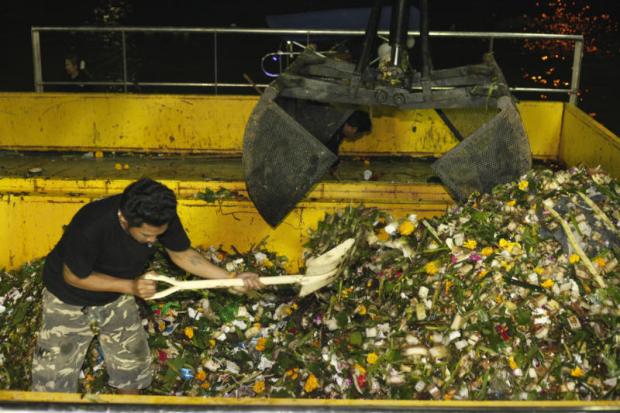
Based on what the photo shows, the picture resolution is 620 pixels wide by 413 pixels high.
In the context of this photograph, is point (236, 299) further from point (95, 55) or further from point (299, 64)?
point (95, 55)

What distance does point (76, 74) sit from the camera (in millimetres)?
11375

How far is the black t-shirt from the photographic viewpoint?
3871 millimetres

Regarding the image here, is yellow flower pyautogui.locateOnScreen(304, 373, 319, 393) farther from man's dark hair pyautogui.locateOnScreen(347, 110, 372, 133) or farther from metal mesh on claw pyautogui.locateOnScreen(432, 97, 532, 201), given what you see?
man's dark hair pyautogui.locateOnScreen(347, 110, 372, 133)

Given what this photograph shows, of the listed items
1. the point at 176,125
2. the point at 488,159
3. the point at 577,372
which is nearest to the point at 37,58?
the point at 176,125

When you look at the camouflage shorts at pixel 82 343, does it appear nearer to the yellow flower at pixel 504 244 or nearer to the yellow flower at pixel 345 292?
the yellow flower at pixel 345 292

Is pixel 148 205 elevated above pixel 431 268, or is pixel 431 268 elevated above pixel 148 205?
pixel 148 205

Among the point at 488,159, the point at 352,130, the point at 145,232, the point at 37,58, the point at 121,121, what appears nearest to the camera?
the point at 145,232

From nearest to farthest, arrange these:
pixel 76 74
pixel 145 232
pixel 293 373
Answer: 1. pixel 145 232
2. pixel 293 373
3. pixel 76 74

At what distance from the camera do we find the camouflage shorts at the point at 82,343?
4.18 m

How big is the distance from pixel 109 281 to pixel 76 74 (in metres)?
8.21

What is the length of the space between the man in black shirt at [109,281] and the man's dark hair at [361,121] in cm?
344

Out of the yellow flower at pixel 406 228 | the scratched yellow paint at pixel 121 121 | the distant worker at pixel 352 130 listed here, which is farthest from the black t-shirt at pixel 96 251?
the scratched yellow paint at pixel 121 121

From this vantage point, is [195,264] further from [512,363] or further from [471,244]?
[512,363]

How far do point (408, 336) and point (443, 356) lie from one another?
0.87 ft
